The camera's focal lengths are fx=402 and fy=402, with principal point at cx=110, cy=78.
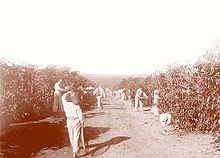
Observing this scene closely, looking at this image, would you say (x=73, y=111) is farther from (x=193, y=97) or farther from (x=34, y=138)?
(x=193, y=97)

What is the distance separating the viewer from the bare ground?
11.0 metres

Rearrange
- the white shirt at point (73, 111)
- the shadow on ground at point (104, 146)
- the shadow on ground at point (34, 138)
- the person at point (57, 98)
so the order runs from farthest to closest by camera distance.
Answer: the person at point (57, 98) < the shadow on ground at point (34, 138) < the shadow on ground at point (104, 146) < the white shirt at point (73, 111)

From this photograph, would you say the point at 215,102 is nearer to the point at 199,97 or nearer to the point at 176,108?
the point at 199,97

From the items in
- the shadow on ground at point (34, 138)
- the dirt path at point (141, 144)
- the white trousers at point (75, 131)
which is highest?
the white trousers at point (75, 131)

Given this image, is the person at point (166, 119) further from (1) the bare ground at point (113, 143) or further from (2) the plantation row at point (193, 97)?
(1) the bare ground at point (113, 143)

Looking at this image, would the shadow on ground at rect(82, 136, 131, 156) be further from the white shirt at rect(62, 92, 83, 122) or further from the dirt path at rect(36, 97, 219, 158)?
the white shirt at rect(62, 92, 83, 122)

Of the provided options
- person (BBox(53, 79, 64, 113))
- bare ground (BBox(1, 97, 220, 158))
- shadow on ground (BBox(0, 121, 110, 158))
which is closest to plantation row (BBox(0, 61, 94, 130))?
shadow on ground (BBox(0, 121, 110, 158))

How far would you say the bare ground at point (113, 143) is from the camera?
36.0 feet

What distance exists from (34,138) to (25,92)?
10.1 feet

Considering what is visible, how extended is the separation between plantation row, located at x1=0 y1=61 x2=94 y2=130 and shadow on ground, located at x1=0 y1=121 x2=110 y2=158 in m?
0.52

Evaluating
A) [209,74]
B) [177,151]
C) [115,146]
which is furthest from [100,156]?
[209,74]

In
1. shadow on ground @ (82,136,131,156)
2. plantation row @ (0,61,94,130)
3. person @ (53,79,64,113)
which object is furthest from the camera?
person @ (53,79,64,113)

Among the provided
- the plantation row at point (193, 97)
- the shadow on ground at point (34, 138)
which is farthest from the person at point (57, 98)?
the plantation row at point (193, 97)

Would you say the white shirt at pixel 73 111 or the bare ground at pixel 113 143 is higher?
the white shirt at pixel 73 111
